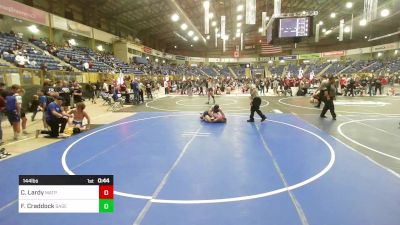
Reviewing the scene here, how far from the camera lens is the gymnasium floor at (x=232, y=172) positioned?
146 inches

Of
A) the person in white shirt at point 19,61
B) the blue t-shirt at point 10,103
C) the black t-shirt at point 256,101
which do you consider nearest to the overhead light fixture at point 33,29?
the person in white shirt at point 19,61

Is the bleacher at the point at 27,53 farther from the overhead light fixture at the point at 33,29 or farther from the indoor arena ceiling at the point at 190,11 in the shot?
the indoor arena ceiling at the point at 190,11

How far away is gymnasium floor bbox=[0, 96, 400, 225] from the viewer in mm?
3719

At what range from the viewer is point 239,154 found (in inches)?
260

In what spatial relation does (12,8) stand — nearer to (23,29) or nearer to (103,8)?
(23,29)

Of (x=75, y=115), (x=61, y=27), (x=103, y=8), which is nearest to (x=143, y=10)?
(x=103, y=8)

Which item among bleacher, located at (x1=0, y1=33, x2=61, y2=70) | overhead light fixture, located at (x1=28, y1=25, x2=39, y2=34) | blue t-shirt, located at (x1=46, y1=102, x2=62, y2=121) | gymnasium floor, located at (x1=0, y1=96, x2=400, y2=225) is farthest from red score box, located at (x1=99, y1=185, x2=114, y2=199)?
overhead light fixture, located at (x1=28, y1=25, x2=39, y2=34)

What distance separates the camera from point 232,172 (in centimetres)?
538

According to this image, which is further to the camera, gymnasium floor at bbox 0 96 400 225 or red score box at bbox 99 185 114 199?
gymnasium floor at bbox 0 96 400 225

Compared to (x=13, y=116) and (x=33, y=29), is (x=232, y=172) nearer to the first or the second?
(x=13, y=116)

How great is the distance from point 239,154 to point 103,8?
32.9 metres
